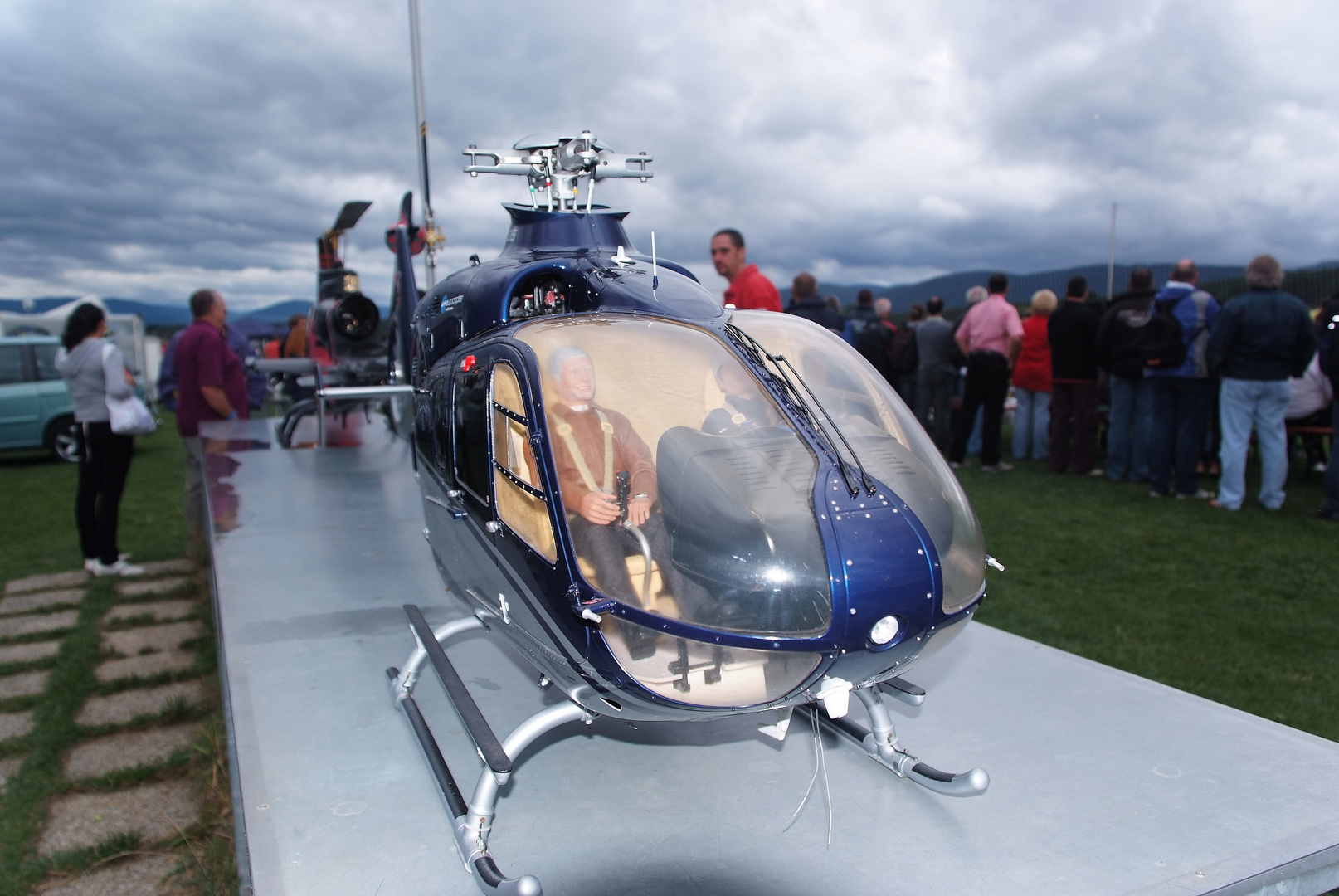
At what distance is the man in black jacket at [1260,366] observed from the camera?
21.9ft

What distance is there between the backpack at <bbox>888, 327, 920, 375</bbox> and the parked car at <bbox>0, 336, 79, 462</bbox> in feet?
40.1

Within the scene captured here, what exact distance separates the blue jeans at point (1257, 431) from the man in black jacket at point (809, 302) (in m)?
3.29

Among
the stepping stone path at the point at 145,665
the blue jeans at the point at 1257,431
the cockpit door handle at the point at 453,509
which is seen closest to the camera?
the cockpit door handle at the point at 453,509

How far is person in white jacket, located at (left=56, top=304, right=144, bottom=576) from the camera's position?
577 cm

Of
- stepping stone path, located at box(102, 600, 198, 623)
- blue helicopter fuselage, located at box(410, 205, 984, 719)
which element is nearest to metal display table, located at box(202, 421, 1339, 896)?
blue helicopter fuselage, located at box(410, 205, 984, 719)

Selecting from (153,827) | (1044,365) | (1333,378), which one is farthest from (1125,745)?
(1044,365)

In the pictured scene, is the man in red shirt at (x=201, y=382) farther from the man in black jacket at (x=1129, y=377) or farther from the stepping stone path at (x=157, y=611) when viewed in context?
the man in black jacket at (x=1129, y=377)

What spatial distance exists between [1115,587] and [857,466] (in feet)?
13.3

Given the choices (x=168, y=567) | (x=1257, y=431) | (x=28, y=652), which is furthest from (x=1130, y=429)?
(x=28, y=652)

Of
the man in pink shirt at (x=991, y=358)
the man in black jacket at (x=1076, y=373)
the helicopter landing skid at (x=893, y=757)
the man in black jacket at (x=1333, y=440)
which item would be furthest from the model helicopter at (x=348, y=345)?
the man in black jacket at (x=1333, y=440)

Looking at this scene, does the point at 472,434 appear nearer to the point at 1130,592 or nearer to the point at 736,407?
the point at 736,407

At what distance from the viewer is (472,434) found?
2.70 m

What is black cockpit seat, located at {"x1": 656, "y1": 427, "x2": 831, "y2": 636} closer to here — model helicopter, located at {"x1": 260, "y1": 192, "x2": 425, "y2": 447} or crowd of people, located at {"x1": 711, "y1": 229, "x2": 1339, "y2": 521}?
crowd of people, located at {"x1": 711, "y1": 229, "x2": 1339, "y2": 521}

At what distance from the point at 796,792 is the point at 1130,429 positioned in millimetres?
7802
